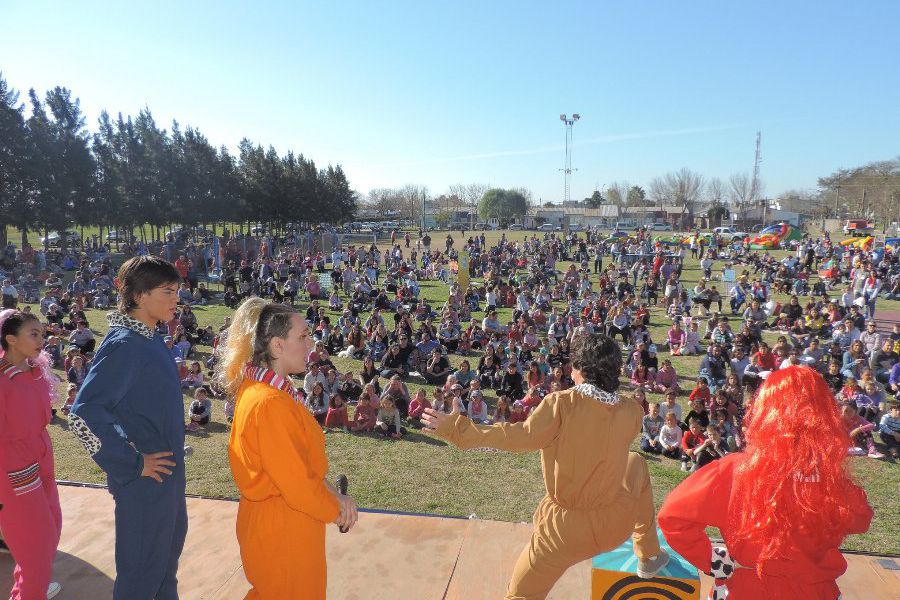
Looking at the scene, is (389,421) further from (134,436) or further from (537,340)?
(134,436)

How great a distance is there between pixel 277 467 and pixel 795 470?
5.32ft

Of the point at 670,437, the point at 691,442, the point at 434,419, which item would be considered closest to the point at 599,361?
the point at 434,419

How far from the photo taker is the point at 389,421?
7.77 m

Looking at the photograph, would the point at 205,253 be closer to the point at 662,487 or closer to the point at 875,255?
the point at 662,487

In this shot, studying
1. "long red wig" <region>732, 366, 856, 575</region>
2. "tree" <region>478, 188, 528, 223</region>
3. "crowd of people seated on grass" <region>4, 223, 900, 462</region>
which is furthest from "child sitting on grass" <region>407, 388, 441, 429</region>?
"tree" <region>478, 188, 528, 223</region>

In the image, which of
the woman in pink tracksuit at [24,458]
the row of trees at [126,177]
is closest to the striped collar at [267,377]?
the woman in pink tracksuit at [24,458]

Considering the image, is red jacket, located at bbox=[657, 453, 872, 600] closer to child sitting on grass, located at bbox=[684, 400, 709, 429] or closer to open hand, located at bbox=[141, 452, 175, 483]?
open hand, located at bbox=[141, 452, 175, 483]

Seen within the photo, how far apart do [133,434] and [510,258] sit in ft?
81.7

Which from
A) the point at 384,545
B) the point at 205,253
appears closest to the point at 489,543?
the point at 384,545

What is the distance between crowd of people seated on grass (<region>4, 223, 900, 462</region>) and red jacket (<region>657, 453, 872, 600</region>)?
1.78ft

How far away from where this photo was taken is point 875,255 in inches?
920

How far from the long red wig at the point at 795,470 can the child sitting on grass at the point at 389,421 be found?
6.22m

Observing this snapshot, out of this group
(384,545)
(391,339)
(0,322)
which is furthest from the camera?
(391,339)

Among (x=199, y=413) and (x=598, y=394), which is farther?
(x=199, y=413)
